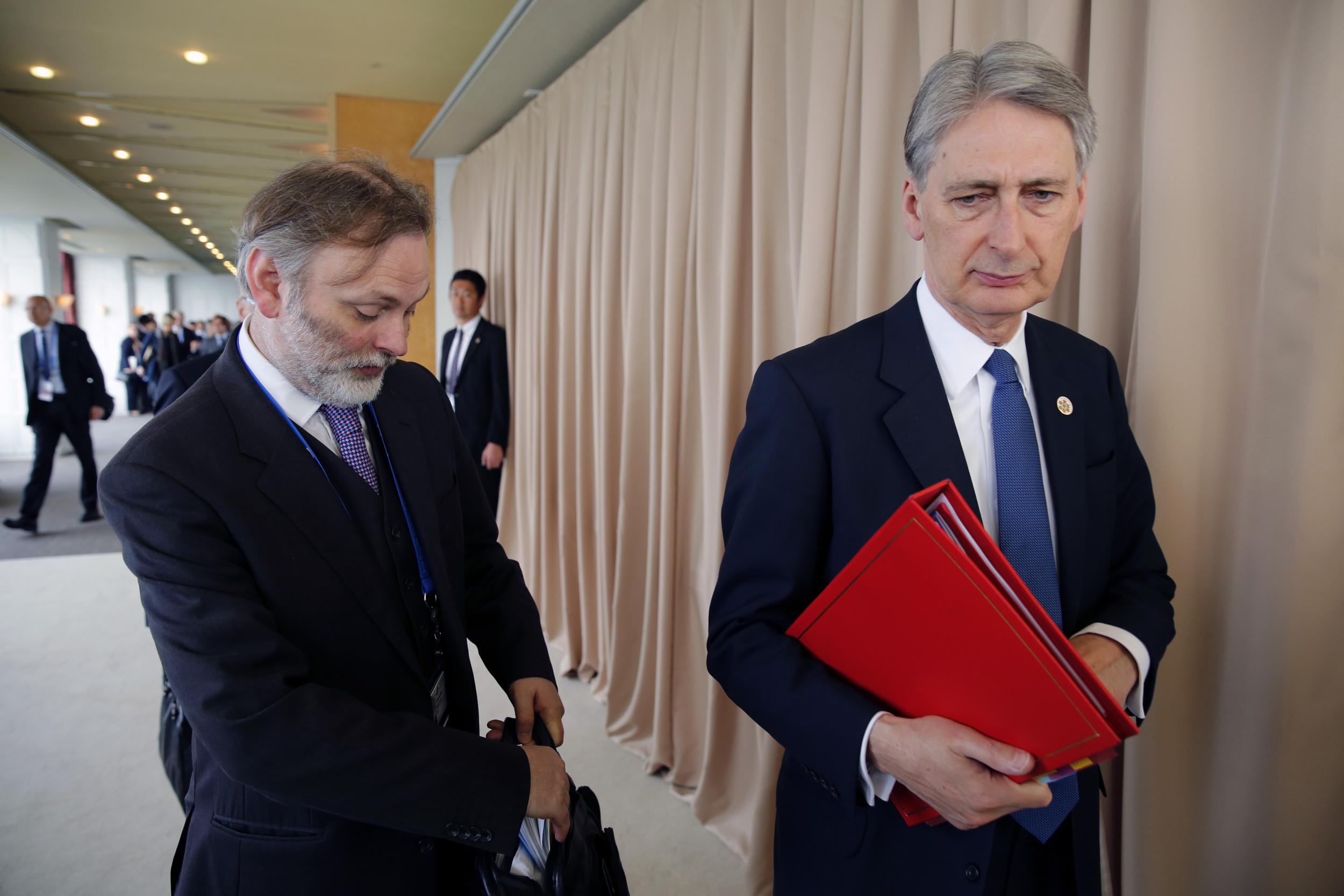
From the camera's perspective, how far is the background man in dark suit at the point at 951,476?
1050mm

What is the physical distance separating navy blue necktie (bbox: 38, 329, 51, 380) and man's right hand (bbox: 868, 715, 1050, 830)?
8.63 meters

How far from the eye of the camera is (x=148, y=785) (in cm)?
314

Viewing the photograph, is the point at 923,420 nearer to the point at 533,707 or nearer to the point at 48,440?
the point at 533,707

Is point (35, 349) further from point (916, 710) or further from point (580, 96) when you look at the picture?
point (916, 710)

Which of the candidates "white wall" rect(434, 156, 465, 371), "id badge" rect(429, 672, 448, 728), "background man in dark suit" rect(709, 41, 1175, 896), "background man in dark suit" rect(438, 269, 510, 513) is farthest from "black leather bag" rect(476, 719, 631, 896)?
"white wall" rect(434, 156, 465, 371)

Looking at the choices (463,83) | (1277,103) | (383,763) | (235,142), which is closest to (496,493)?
(463,83)

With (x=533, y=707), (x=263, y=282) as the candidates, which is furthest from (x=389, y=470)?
(x=533, y=707)

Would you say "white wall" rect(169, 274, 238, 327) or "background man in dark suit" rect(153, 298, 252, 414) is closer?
"background man in dark suit" rect(153, 298, 252, 414)

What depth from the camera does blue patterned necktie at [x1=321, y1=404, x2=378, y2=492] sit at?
1337mm

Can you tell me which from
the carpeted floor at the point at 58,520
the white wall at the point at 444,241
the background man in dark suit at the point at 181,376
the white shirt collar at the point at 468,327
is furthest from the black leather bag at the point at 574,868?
the white wall at the point at 444,241

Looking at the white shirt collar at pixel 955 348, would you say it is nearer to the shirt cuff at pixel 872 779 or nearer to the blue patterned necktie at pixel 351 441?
the shirt cuff at pixel 872 779

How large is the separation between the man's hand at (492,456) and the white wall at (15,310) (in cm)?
1156

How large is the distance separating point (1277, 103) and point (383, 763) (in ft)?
5.79

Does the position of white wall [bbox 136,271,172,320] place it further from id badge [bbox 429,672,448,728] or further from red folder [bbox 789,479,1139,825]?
red folder [bbox 789,479,1139,825]
